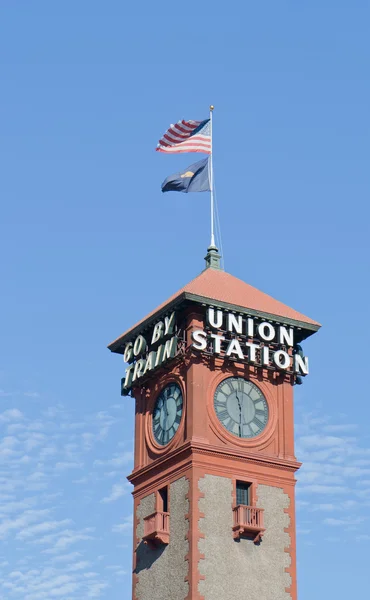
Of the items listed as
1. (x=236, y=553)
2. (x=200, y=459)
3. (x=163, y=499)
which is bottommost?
(x=236, y=553)

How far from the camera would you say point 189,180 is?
8950cm

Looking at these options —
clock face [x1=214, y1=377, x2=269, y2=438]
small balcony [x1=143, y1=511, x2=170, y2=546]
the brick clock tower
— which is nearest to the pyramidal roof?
the brick clock tower

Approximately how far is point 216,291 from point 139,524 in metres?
12.0

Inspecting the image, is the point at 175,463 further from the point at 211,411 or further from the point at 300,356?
the point at 300,356

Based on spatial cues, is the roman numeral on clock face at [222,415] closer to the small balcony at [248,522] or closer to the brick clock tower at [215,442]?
the brick clock tower at [215,442]

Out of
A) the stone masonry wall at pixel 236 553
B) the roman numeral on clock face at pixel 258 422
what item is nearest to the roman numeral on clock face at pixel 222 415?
the roman numeral on clock face at pixel 258 422

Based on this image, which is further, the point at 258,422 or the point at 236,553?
the point at 258,422

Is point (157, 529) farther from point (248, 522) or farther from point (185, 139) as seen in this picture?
point (185, 139)

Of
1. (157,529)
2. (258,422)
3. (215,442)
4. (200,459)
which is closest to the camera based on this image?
(200,459)

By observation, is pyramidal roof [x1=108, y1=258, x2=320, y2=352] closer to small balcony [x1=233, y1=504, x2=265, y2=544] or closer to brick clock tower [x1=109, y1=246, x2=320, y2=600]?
brick clock tower [x1=109, y1=246, x2=320, y2=600]

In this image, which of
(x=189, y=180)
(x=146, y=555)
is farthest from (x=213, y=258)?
(x=146, y=555)

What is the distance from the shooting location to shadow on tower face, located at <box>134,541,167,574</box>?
265 feet

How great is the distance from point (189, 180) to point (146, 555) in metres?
20.2

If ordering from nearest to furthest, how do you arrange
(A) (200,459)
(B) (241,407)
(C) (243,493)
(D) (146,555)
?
1. (A) (200,459)
2. (C) (243,493)
3. (D) (146,555)
4. (B) (241,407)
